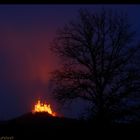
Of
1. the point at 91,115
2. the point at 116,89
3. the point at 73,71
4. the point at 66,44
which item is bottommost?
the point at 91,115

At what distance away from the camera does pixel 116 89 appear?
25.4 meters

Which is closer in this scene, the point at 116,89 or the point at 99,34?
the point at 116,89

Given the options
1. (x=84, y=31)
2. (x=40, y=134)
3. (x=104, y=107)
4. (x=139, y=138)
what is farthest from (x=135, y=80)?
(x=139, y=138)

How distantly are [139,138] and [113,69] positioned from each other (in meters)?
11.7

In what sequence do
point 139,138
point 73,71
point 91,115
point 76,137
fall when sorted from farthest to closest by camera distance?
point 73,71
point 91,115
point 76,137
point 139,138

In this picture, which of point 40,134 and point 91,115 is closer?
point 40,134

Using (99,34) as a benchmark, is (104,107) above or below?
below

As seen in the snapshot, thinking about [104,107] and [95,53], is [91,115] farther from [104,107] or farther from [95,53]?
[95,53]

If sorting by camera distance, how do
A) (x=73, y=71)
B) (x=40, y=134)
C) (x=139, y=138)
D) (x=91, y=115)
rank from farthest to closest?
(x=73, y=71) → (x=91, y=115) → (x=40, y=134) → (x=139, y=138)

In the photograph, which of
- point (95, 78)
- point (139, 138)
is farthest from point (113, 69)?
point (139, 138)

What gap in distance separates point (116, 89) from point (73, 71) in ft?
12.0

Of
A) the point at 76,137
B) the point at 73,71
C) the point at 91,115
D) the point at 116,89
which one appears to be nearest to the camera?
the point at 76,137

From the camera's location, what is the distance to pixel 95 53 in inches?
1061

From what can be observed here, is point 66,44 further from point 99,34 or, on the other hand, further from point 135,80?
point 135,80
